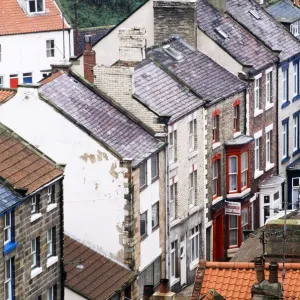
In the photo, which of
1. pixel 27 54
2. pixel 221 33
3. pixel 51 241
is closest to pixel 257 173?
pixel 221 33

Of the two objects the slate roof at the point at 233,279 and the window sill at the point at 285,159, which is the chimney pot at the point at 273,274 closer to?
the slate roof at the point at 233,279

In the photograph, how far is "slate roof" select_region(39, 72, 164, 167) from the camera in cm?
6938

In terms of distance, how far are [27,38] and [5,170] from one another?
56.0 m

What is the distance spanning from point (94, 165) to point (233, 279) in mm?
22818

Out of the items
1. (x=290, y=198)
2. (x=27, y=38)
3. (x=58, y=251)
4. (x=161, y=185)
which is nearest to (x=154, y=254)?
(x=161, y=185)

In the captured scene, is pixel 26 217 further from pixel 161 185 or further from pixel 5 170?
pixel 161 185

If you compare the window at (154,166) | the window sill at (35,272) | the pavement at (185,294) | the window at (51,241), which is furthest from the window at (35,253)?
the pavement at (185,294)

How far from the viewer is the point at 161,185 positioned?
2874 inches

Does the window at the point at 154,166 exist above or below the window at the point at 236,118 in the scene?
below

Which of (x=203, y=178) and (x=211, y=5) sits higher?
(x=211, y=5)

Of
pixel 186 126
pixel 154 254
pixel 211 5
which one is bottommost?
pixel 154 254

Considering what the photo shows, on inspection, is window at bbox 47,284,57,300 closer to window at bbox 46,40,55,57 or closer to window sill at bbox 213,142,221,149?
window sill at bbox 213,142,221,149

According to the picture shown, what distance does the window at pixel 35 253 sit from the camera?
6150 cm

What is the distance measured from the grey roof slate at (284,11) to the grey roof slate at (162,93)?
18060 mm
